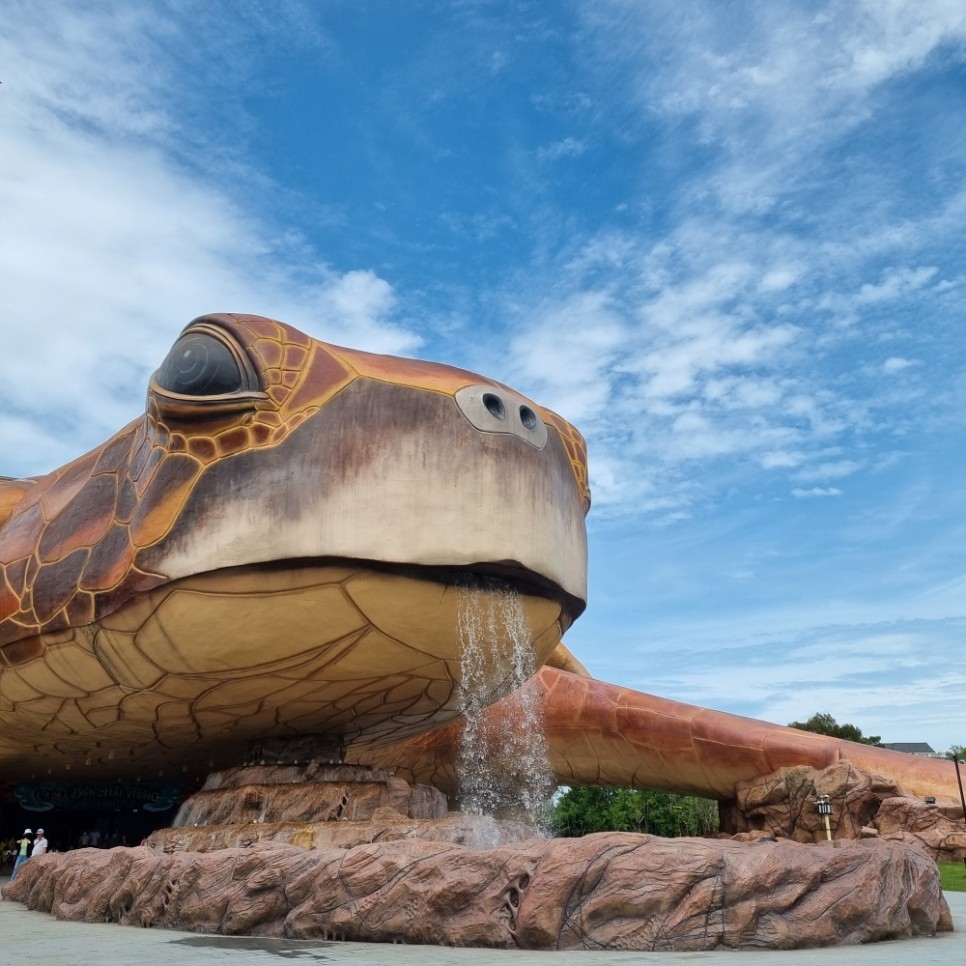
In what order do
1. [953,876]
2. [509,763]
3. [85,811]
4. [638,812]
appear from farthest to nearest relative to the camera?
[638,812]
[85,811]
[509,763]
[953,876]

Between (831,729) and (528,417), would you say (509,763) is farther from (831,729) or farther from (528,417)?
(831,729)

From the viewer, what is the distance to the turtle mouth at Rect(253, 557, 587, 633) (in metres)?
6.96

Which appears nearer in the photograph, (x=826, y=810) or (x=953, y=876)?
(x=826, y=810)

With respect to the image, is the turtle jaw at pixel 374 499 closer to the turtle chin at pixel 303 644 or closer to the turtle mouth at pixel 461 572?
the turtle mouth at pixel 461 572

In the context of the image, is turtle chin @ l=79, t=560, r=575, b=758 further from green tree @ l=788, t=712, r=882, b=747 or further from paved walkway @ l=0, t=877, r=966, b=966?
green tree @ l=788, t=712, r=882, b=747

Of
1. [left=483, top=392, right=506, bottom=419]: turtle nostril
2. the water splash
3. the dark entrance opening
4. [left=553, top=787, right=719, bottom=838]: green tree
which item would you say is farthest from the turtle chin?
[left=553, top=787, right=719, bottom=838]: green tree

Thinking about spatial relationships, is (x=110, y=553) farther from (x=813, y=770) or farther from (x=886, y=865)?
(x=813, y=770)

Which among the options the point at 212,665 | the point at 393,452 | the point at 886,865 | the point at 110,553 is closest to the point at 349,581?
the point at 393,452

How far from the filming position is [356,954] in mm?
4332

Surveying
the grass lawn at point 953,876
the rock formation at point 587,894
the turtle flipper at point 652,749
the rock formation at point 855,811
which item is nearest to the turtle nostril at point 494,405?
the rock formation at point 587,894

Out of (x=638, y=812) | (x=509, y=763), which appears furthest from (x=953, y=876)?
(x=638, y=812)

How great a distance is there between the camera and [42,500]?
9.54 metres

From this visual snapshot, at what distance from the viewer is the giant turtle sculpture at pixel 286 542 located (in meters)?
7.03

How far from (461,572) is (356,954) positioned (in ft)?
10.7
